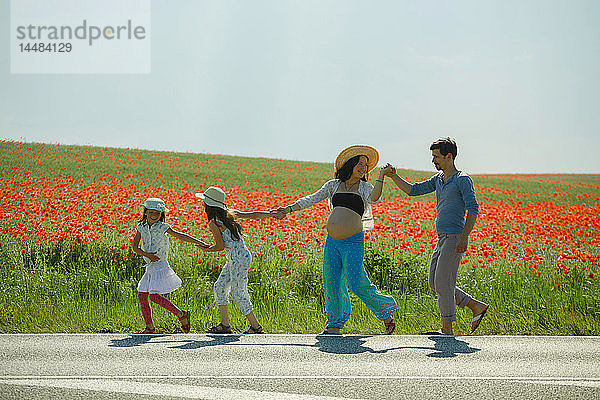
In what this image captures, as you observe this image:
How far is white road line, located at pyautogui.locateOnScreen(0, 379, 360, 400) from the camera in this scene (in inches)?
197

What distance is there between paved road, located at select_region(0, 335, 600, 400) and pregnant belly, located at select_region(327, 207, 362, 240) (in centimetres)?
114

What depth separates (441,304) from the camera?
7469 millimetres

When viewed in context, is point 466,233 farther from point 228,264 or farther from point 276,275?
point 276,275

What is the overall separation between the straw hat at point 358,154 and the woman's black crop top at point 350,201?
0.40 metres

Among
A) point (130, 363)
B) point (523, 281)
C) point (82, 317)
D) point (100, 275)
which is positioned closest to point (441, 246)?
point (523, 281)

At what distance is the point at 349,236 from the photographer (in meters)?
7.41

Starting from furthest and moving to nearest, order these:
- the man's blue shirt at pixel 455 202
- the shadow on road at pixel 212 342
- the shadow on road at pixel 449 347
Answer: the man's blue shirt at pixel 455 202 < the shadow on road at pixel 212 342 < the shadow on road at pixel 449 347

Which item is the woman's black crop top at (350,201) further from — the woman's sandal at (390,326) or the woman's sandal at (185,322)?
the woman's sandal at (185,322)

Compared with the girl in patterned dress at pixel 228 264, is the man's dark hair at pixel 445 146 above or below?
above

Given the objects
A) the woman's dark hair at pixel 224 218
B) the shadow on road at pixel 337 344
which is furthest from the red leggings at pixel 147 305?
the woman's dark hair at pixel 224 218

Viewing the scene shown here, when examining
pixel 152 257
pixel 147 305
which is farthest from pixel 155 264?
pixel 147 305

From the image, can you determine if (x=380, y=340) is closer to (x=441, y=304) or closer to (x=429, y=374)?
(x=441, y=304)

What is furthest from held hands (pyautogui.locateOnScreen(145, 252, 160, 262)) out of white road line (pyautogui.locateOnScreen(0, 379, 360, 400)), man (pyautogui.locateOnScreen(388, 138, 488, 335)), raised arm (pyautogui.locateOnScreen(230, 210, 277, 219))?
man (pyautogui.locateOnScreen(388, 138, 488, 335))

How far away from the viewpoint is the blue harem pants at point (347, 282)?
24.2 ft
